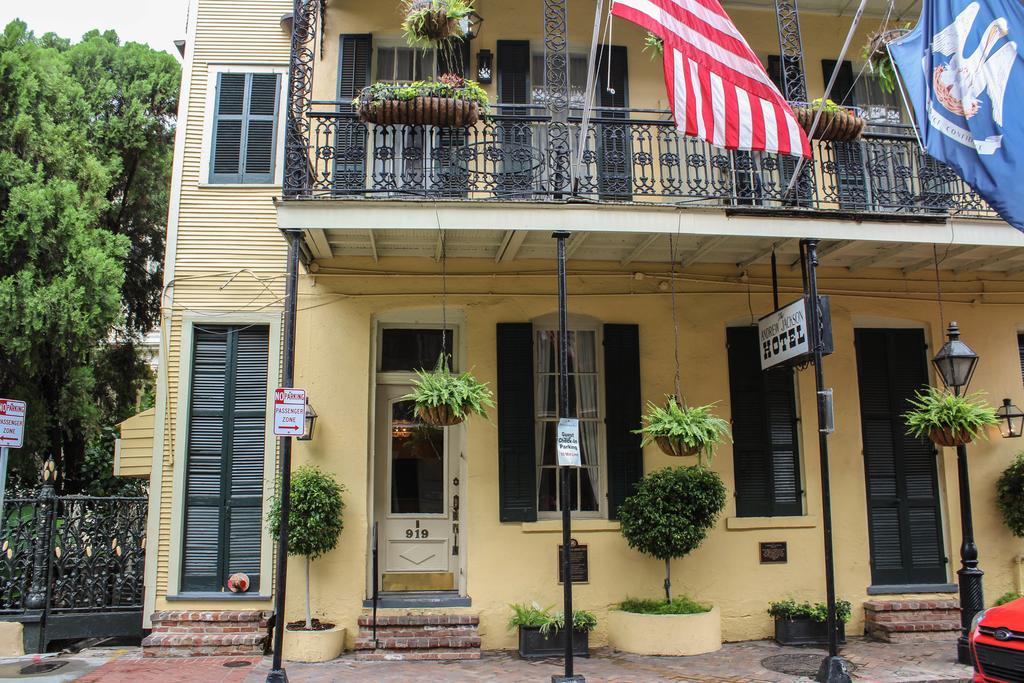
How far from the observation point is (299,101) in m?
7.61

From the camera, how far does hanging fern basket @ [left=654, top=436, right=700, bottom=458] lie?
25.3 ft

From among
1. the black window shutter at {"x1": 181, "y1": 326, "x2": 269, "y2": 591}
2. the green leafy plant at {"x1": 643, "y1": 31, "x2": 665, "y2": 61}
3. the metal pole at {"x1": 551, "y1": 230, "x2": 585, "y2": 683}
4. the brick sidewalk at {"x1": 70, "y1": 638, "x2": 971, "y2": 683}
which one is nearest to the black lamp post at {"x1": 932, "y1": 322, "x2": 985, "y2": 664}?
the brick sidewalk at {"x1": 70, "y1": 638, "x2": 971, "y2": 683}

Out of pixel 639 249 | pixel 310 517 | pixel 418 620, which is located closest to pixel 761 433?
pixel 639 249

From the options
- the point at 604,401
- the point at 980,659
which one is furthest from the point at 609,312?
the point at 980,659

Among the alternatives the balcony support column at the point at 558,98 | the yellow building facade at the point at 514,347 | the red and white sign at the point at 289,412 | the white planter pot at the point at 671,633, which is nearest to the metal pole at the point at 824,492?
the yellow building facade at the point at 514,347

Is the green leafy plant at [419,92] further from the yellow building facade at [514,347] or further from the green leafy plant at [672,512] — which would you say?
the green leafy plant at [672,512]

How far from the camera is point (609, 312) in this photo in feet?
29.3

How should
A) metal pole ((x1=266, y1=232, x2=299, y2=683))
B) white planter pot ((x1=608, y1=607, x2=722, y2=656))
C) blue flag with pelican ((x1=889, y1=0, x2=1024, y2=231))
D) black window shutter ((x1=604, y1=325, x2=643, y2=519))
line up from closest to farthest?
metal pole ((x1=266, y1=232, x2=299, y2=683))
blue flag with pelican ((x1=889, y1=0, x2=1024, y2=231))
white planter pot ((x1=608, y1=607, x2=722, y2=656))
black window shutter ((x1=604, y1=325, x2=643, y2=519))

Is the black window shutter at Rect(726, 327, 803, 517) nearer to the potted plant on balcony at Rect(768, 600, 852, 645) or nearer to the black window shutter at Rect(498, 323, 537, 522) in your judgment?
the potted plant on balcony at Rect(768, 600, 852, 645)

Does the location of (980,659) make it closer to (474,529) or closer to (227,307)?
(474,529)

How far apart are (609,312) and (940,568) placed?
5.03 m

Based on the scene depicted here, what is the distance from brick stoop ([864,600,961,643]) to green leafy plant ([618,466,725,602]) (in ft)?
7.45

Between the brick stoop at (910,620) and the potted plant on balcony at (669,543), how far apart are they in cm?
187

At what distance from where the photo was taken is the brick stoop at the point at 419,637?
304 inches
